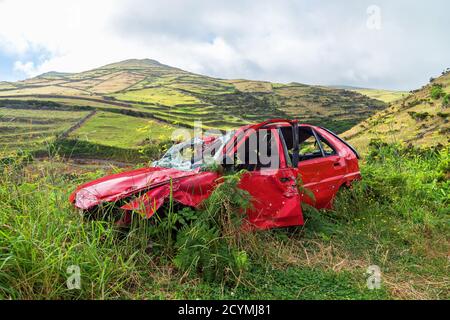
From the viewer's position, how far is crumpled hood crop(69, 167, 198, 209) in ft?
14.1

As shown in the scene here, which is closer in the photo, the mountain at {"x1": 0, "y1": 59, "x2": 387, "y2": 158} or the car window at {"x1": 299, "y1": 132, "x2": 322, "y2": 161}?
the car window at {"x1": 299, "y1": 132, "x2": 322, "y2": 161}

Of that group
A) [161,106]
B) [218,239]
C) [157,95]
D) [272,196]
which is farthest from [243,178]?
[157,95]

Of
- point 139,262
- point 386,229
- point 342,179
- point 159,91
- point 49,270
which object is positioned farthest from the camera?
point 159,91

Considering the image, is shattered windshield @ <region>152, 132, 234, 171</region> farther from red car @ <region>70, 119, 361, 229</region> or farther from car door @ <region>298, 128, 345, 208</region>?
car door @ <region>298, 128, 345, 208</region>

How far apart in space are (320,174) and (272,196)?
4.95 ft

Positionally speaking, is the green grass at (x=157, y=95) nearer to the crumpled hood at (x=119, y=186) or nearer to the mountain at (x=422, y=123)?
the mountain at (x=422, y=123)

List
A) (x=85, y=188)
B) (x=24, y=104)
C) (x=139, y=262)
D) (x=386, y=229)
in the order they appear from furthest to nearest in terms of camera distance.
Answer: (x=24, y=104) < (x=386, y=229) < (x=85, y=188) < (x=139, y=262)

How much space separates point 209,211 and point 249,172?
2.64ft

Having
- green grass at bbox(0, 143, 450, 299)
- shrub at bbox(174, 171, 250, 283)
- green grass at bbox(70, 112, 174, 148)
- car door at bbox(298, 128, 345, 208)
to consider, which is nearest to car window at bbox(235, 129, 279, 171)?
shrub at bbox(174, 171, 250, 283)

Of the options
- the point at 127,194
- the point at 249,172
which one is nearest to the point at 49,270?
the point at 127,194

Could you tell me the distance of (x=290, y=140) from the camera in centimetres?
676

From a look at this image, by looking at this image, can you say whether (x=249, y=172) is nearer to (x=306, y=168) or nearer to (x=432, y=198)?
(x=306, y=168)

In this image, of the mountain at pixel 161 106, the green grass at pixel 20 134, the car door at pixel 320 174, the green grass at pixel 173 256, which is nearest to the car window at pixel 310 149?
the car door at pixel 320 174

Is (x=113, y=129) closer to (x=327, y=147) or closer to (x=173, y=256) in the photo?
(x=327, y=147)
